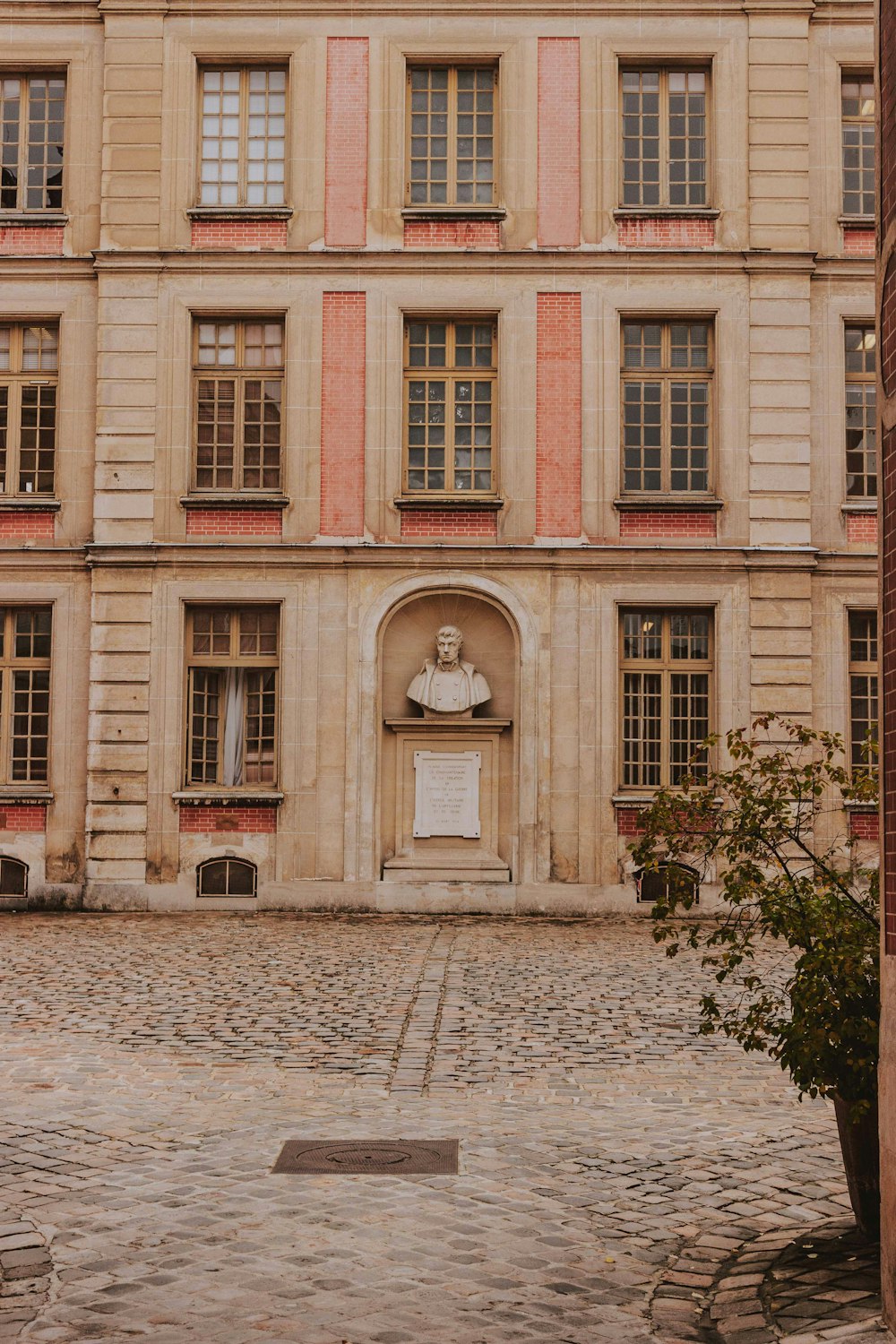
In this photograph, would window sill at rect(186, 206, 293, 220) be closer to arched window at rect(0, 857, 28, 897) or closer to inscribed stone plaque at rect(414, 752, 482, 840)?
inscribed stone plaque at rect(414, 752, 482, 840)

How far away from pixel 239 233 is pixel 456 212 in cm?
292

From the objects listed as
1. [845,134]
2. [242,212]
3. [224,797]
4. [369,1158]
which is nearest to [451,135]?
[242,212]

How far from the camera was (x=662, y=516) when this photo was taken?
20969 mm

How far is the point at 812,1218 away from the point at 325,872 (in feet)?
46.7

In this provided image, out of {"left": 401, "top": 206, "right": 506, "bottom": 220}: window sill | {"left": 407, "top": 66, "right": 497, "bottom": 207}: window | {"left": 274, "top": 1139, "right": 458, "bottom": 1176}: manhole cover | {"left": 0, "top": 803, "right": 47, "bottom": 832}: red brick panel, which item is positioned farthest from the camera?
{"left": 407, "top": 66, "right": 497, "bottom": 207}: window

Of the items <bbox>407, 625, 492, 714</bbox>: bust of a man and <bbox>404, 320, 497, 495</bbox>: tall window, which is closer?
<bbox>407, 625, 492, 714</bbox>: bust of a man

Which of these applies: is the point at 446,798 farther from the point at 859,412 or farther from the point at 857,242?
the point at 857,242

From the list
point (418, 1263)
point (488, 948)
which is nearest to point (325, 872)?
point (488, 948)

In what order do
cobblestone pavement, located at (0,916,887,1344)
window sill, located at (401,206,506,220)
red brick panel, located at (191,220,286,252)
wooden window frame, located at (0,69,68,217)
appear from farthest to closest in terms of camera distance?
wooden window frame, located at (0,69,68,217) → red brick panel, located at (191,220,286,252) → window sill, located at (401,206,506,220) → cobblestone pavement, located at (0,916,887,1344)

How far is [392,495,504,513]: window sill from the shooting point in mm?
20875

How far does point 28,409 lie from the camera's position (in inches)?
857

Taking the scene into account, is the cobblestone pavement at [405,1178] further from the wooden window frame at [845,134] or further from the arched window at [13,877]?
the wooden window frame at [845,134]

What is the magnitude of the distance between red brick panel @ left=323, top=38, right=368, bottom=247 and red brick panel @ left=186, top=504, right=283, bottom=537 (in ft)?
12.2

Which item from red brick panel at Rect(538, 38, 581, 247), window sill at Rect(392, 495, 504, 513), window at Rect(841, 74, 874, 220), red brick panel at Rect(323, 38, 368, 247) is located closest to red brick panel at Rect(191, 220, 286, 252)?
red brick panel at Rect(323, 38, 368, 247)
